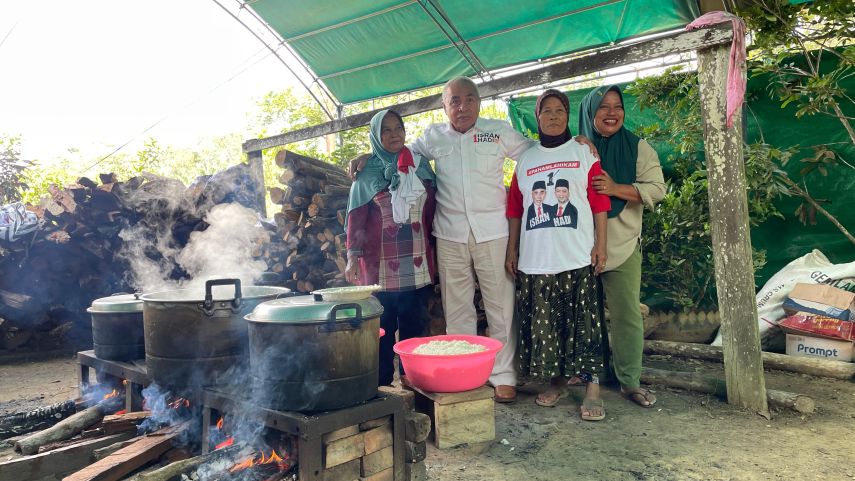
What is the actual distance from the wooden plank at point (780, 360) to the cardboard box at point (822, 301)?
406mm

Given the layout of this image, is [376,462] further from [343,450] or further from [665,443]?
[665,443]

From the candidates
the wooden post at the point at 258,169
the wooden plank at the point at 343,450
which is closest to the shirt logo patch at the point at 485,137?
the wooden plank at the point at 343,450

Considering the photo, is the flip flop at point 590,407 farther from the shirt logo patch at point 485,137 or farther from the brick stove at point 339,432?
the shirt logo patch at point 485,137

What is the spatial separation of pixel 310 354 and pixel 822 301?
428 centimetres

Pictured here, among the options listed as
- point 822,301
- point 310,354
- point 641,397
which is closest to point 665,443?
point 641,397

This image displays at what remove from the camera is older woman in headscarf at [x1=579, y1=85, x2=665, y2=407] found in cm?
331

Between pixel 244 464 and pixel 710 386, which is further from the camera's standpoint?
pixel 710 386

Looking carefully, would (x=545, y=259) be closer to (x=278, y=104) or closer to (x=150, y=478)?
(x=150, y=478)

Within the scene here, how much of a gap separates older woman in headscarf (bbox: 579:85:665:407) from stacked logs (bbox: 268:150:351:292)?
2.55 meters

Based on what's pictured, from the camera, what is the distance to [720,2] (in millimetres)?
4746

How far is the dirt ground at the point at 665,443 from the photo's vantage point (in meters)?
2.60

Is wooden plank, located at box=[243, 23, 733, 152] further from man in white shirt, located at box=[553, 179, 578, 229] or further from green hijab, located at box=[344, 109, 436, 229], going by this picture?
man in white shirt, located at box=[553, 179, 578, 229]

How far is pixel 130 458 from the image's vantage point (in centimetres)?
229

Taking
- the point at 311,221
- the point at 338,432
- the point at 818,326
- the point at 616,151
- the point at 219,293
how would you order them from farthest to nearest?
the point at 311,221
the point at 818,326
the point at 616,151
the point at 219,293
the point at 338,432
